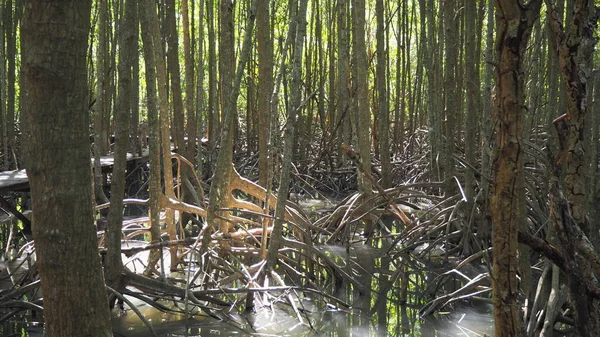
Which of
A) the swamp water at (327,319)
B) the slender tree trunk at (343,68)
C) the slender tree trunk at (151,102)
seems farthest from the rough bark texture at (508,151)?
the slender tree trunk at (343,68)

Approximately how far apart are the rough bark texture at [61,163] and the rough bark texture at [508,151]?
1.11m

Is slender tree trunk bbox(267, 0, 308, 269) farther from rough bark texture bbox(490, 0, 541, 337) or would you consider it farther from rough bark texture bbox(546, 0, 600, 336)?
rough bark texture bbox(490, 0, 541, 337)

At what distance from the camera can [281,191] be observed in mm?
4148

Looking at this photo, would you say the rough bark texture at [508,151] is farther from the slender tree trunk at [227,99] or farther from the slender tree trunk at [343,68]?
the slender tree trunk at [343,68]

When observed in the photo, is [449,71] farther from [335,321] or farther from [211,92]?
[211,92]

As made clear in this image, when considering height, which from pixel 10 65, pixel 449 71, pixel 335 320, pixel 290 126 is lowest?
pixel 335 320

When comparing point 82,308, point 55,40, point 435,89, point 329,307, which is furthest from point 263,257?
point 435,89

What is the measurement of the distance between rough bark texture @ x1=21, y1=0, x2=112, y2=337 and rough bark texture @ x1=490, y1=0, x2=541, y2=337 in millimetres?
1106

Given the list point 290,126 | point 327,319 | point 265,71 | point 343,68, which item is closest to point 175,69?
point 343,68

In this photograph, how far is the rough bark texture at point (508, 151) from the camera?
1.64 metres

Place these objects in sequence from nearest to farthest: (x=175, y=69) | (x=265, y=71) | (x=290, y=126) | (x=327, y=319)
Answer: (x=290, y=126) → (x=327, y=319) → (x=265, y=71) → (x=175, y=69)

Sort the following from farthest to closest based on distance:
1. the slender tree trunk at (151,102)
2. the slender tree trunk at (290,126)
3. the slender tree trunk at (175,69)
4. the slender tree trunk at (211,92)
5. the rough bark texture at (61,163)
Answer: the slender tree trunk at (211,92) < the slender tree trunk at (175,69) < the slender tree trunk at (290,126) < the slender tree trunk at (151,102) < the rough bark texture at (61,163)

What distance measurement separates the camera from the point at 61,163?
1824 millimetres

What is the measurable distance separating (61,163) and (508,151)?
3.89 ft
